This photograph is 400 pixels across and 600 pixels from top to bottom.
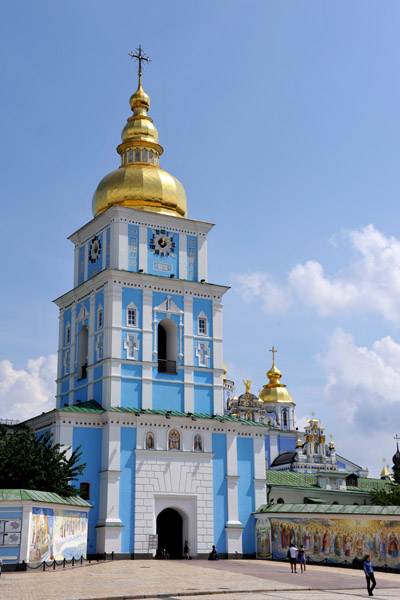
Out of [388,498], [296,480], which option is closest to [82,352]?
[296,480]

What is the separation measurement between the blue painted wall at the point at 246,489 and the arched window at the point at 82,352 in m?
7.49

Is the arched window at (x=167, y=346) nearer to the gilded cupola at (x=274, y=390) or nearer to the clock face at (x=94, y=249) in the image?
the clock face at (x=94, y=249)

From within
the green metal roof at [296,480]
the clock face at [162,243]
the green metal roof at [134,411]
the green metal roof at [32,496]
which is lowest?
the green metal roof at [32,496]

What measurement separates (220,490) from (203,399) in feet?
12.8

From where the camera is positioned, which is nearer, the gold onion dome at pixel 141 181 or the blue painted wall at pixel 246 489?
the blue painted wall at pixel 246 489

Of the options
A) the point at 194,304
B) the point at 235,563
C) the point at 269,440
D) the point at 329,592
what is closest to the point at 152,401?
the point at 194,304

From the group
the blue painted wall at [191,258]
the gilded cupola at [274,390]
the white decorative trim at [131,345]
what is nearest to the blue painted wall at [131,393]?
the white decorative trim at [131,345]

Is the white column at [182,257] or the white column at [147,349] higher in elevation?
the white column at [182,257]

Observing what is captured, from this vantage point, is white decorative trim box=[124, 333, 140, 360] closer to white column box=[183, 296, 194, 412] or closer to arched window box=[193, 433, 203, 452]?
white column box=[183, 296, 194, 412]

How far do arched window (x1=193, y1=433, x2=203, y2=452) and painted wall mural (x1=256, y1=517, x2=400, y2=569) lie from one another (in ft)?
12.7

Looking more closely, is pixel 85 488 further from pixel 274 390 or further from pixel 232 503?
pixel 274 390

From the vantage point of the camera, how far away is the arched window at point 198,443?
32.8m

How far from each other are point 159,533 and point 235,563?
4747 mm

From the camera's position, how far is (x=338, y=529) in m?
29.5
